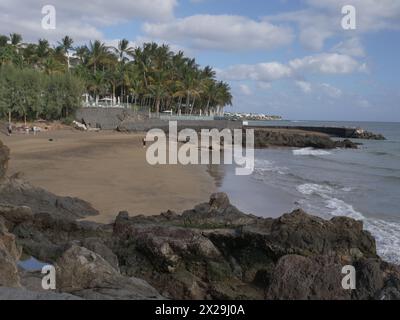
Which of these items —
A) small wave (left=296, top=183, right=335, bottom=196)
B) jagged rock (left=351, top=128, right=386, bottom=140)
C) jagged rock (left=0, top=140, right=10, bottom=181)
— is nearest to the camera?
jagged rock (left=0, top=140, right=10, bottom=181)

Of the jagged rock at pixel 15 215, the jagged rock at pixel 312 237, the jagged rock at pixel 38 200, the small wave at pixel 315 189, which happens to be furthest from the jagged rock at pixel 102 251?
the small wave at pixel 315 189

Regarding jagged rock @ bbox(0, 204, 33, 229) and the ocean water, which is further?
the ocean water

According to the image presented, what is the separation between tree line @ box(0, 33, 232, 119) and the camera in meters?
48.9

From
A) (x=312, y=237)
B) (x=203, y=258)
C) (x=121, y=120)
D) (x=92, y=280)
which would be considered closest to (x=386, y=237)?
(x=312, y=237)

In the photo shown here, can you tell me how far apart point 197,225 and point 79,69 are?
56.6m

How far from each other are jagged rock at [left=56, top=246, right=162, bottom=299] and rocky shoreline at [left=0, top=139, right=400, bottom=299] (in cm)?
1

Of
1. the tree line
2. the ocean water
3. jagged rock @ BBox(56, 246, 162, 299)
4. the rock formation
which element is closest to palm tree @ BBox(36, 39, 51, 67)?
the tree line

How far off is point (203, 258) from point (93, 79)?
57965mm

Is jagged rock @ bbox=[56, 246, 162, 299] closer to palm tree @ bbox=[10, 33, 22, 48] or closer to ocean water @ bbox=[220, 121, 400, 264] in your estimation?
ocean water @ bbox=[220, 121, 400, 264]

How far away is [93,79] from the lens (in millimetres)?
62281

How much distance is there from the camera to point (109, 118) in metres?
56.2
